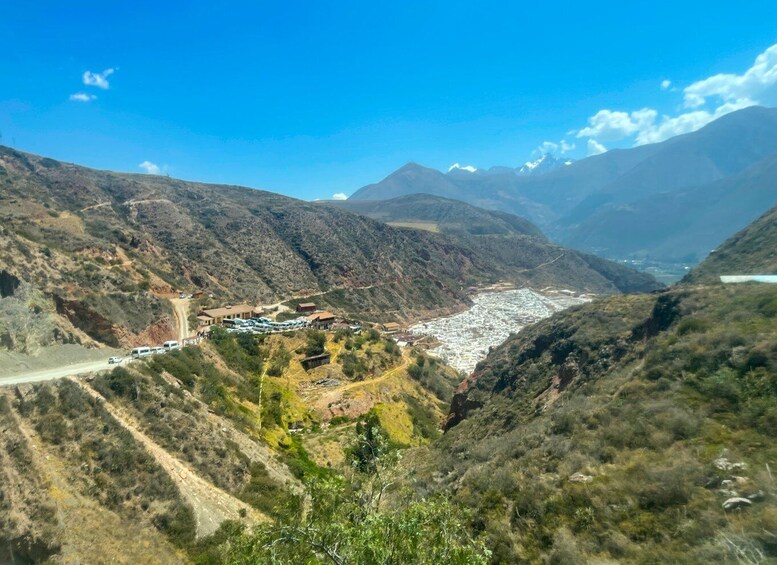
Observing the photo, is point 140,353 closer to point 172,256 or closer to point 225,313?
point 225,313

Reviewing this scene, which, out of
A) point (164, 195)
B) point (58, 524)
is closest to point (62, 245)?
point (58, 524)

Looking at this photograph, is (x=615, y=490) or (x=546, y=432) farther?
(x=546, y=432)

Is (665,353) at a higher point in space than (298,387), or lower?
higher

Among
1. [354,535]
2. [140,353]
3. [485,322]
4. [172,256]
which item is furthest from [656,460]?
[485,322]

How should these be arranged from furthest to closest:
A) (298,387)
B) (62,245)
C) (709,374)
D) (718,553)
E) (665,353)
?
(62,245)
(298,387)
(665,353)
(709,374)
(718,553)

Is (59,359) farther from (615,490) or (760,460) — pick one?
(760,460)

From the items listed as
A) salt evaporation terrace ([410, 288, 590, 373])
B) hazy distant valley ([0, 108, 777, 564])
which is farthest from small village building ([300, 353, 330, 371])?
salt evaporation terrace ([410, 288, 590, 373])

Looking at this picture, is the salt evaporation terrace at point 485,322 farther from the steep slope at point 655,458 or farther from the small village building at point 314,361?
the steep slope at point 655,458
